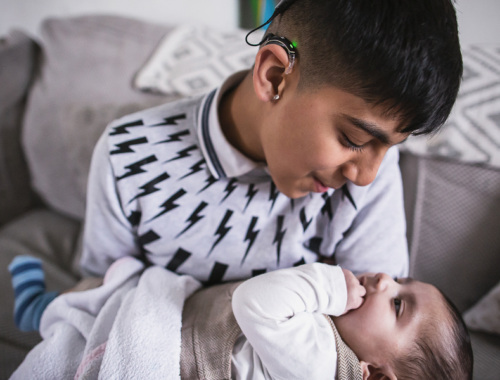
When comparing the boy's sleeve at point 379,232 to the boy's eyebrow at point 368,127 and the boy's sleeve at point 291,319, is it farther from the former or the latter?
the boy's eyebrow at point 368,127

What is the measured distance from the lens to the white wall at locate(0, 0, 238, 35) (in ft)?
4.86

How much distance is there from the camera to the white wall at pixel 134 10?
1.48 metres

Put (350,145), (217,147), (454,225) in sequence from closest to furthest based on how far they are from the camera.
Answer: (350,145) → (217,147) → (454,225)

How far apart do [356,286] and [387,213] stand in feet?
0.75

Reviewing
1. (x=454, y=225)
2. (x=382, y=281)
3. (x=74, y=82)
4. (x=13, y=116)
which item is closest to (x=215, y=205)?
(x=382, y=281)

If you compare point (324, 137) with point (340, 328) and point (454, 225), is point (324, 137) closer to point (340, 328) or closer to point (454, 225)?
point (340, 328)

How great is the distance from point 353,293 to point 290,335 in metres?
0.16

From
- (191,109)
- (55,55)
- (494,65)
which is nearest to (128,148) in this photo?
(191,109)

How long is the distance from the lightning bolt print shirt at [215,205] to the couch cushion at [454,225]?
0.20m

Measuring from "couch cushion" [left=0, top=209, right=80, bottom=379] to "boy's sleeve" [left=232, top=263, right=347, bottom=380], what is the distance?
82 cm

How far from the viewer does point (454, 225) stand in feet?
3.00

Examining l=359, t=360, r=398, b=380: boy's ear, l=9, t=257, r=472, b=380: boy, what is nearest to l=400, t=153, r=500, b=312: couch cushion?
l=9, t=257, r=472, b=380: boy

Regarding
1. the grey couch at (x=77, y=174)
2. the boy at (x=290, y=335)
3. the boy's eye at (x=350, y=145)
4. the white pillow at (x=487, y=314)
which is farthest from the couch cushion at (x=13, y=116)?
the white pillow at (x=487, y=314)

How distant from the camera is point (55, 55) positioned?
4.31 feet
